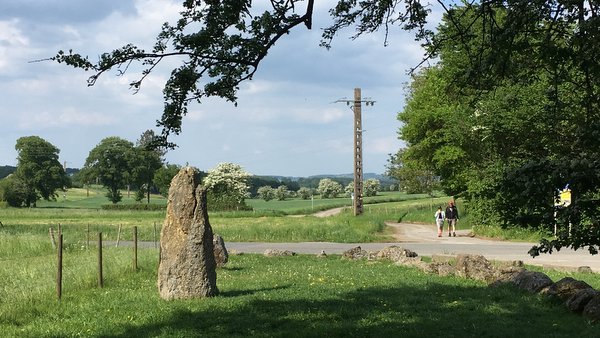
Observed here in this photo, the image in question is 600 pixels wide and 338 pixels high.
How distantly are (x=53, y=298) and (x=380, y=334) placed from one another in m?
7.10

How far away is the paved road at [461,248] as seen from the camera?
20.9 meters

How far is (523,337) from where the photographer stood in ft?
27.2

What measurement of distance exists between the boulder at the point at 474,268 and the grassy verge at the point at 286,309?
41 centimetres

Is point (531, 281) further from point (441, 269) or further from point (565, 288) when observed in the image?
point (441, 269)

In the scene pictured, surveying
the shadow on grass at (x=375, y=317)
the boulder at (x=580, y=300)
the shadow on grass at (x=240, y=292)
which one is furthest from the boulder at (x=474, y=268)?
the shadow on grass at (x=240, y=292)

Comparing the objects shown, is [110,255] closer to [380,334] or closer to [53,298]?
[53,298]

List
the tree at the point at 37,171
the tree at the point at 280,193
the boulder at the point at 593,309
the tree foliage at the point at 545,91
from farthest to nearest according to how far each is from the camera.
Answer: the tree at the point at 280,193 < the tree at the point at 37,171 < the boulder at the point at 593,309 < the tree foliage at the point at 545,91

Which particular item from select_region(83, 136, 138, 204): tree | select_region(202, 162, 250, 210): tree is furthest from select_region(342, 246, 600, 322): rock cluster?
select_region(83, 136, 138, 204): tree

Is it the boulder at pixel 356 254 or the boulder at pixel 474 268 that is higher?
the boulder at pixel 474 268

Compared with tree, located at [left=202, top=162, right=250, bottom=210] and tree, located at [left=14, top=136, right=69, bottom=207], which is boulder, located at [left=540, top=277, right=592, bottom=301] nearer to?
tree, located at [left=202, top=162, right=250, bottom=210]

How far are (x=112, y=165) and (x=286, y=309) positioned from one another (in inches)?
4202

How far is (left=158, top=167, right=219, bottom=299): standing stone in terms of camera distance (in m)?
11.8

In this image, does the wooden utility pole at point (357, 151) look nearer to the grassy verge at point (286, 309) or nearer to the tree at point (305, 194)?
the grassy verge at point (286, 309)

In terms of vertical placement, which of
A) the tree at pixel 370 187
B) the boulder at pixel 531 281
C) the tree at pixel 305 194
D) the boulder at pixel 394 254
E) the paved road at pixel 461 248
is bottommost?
the paved road at pixel 461 248
